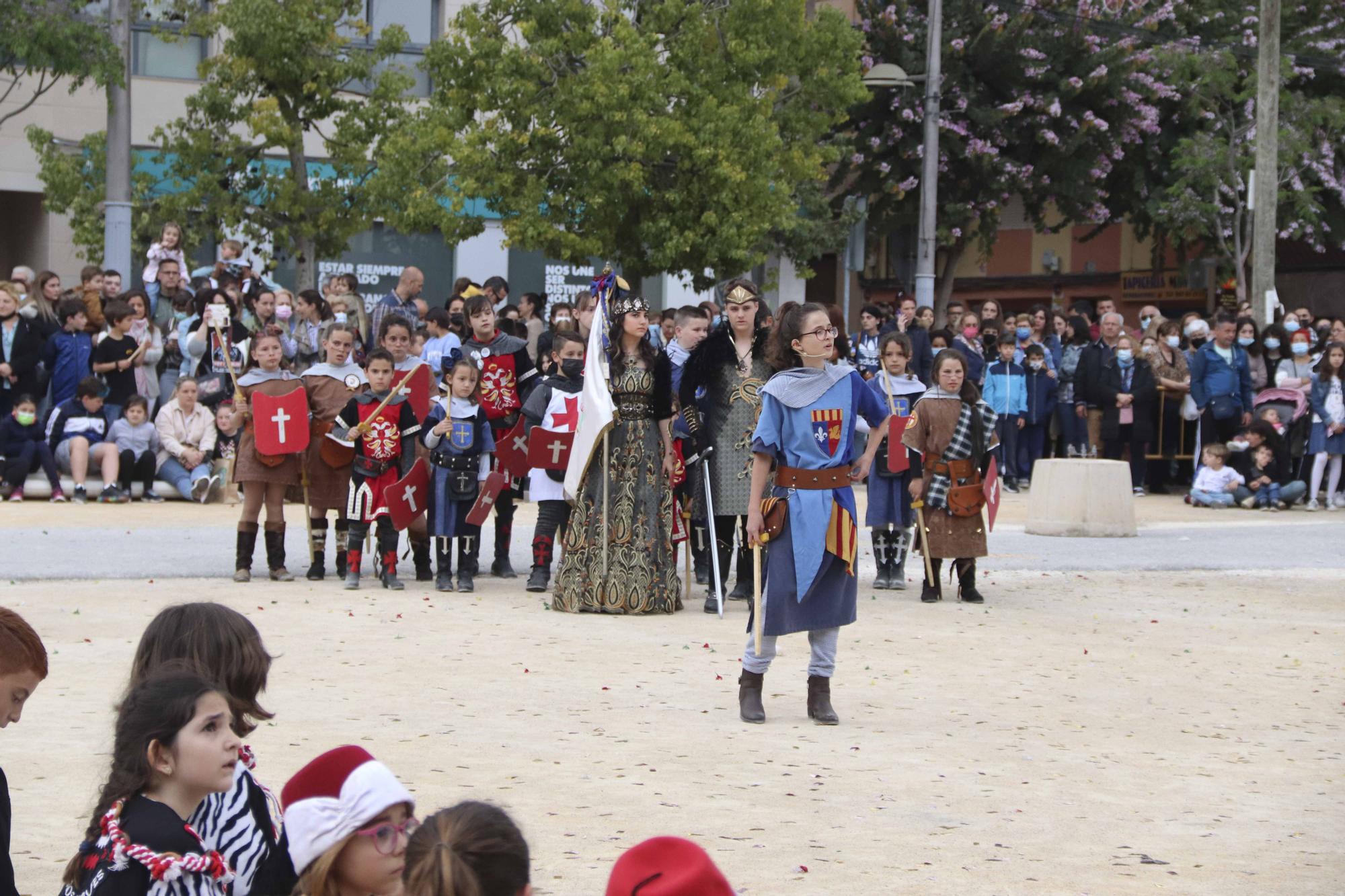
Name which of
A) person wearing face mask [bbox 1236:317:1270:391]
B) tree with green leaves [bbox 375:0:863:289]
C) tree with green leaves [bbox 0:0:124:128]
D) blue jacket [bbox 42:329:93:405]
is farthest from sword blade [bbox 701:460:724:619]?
tree with green leaves [bbox 375:0:863:289]

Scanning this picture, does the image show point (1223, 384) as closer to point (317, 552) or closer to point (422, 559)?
point (422, 559)

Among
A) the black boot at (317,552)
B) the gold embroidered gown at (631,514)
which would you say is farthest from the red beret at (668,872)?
the black boot at (317,552)

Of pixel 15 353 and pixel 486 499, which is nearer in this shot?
pixel 486 499

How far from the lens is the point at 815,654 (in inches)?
308

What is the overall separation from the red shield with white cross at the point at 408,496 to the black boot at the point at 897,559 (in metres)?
3.12

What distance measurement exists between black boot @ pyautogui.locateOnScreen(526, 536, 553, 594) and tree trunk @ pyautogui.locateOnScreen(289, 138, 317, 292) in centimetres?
1267

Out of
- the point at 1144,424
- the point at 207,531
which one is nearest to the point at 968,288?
the point at 1144,424

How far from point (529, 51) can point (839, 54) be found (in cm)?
494

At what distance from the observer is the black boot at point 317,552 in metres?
12.2

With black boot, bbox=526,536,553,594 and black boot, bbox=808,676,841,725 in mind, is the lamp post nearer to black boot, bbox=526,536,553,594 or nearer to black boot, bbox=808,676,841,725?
black boot, bbox=526,536,553,594

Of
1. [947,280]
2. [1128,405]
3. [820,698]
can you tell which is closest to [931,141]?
[1128,405]

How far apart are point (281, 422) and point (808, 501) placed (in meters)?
5.12

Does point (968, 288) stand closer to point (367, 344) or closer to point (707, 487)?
point (367, 344)

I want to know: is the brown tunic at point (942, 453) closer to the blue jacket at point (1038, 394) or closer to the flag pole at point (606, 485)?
the flag pole at point (606, 485)
